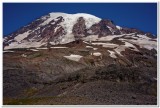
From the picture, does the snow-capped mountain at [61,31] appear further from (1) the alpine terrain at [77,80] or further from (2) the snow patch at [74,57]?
(1) the alpine terrain at [77,80]

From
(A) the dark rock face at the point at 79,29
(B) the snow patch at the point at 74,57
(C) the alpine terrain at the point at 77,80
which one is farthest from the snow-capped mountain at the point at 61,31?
(C) the alpine terrain at the point at 77,80

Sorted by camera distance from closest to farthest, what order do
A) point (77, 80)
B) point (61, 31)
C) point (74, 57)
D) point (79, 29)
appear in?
point (77, 80) → point (74, 57) → point (61, 31) → point (79, 29)

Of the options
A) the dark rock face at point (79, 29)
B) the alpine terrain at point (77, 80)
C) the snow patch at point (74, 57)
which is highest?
the alpine terrain at point (77, 80)

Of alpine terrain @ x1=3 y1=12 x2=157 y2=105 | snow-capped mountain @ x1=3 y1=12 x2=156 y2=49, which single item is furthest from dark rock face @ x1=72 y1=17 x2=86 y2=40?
alpine terrain @ x1=3 y1=12 x2=157 y2=105

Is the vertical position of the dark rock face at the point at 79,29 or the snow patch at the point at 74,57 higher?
the snow patch at the point at 74,57

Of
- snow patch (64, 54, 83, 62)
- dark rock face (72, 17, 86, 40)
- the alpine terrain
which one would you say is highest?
the alpine terrain

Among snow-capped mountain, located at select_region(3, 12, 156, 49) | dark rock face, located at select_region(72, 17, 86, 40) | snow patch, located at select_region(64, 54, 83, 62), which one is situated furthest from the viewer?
dark rock face, located at select_region(72, 17, 86, 40)

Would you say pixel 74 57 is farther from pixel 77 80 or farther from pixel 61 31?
pixel 61 31

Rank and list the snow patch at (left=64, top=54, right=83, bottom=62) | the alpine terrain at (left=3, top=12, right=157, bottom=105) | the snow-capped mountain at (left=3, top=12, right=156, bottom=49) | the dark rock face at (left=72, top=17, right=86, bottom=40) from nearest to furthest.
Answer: the alpine terrain at (left=3, top=12, right=157, bottom=105)
the snow patch at (left=64, top=54, right=83, bottom=62)
the snow-capped mountain at (left=3, top=12, right=156, bottom=49)
the dark rock face at (left=72, top=17, right=86, bottom=40)

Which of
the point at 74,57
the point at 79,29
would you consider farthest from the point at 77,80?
the point at 79,29

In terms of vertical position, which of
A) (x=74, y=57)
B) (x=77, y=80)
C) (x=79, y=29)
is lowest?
(x=79, y=29)

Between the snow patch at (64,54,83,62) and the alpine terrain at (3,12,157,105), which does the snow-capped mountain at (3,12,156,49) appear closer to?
the snow patch at (64,54,83,62)

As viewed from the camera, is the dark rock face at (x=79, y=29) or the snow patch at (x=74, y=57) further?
the dark rock face at (x=79, y=29)
